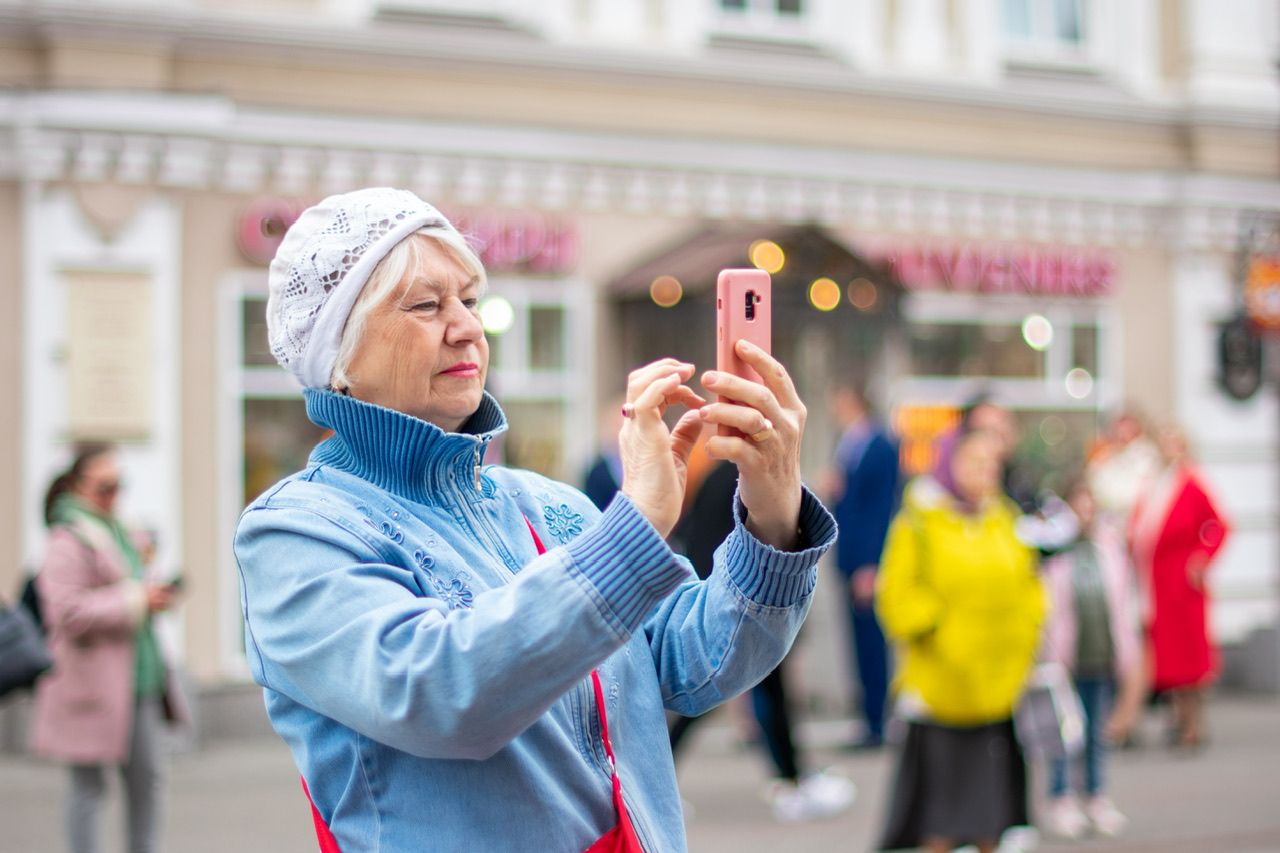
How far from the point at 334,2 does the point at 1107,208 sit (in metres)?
6.61

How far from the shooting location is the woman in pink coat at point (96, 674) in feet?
21.2

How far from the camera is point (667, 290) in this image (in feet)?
38.4

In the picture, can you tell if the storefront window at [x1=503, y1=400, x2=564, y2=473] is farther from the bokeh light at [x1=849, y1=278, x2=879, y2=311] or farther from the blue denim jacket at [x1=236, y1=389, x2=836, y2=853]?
the blue denim jacket at [x1=236, y1=389, x2=836, y2=853]

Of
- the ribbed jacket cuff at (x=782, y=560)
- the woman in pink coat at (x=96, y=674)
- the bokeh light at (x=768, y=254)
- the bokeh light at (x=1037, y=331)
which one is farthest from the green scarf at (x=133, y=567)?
the bokeh light at (x=1037, y=331)

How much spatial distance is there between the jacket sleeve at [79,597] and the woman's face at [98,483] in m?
0.24

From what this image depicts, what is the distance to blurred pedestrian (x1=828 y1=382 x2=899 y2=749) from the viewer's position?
34.7ft

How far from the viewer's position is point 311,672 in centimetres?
191

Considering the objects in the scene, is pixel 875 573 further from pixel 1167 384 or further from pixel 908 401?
pixel 1167 384

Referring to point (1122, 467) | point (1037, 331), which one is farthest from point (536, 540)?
point (1037, 331)

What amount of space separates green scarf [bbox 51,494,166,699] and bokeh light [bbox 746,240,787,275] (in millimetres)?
5979

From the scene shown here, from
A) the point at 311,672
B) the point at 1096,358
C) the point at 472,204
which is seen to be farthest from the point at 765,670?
the point at 1096,358

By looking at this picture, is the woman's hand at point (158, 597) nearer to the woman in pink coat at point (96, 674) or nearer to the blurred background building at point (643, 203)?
the woman in pink coat at point (96, 674)

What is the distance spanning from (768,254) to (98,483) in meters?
6.11

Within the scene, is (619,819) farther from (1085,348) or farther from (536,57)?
(1085,348)
